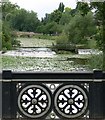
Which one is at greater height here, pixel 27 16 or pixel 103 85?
pixel 27 16

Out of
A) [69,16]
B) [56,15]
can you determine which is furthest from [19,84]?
[69,16]

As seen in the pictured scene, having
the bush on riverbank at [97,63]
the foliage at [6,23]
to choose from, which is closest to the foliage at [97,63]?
the bush on riverbank at [97,63]

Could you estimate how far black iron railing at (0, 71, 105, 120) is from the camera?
3264 millimetres

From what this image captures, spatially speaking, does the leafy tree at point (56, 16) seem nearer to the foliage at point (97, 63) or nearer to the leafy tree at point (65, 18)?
the leafy tree at point (65, 18)

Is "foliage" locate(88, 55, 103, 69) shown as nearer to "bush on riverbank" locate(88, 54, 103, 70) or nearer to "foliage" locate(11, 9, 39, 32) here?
"bush on riverbank" locate(88, 54, 103, 70)

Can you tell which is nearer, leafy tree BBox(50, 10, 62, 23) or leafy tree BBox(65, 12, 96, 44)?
leafy tree BBox(50, 10, 62, 23)

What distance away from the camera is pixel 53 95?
331 centimetres

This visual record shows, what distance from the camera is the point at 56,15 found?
725 centimetres

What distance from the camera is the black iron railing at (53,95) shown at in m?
3.26

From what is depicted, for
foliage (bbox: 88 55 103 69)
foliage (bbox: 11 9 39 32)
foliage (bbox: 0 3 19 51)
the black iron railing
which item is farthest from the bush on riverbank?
the black iron railing

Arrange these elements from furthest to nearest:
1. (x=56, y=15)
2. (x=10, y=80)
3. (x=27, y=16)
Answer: (x=56, y=15) < (x=27, y=16) < (x=10, y=80)

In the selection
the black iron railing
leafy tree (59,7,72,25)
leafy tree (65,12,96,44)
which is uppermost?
leafy tree (59,7,72,25)

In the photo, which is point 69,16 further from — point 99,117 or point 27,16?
point 99,117

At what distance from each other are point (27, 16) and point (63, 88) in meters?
3.53
